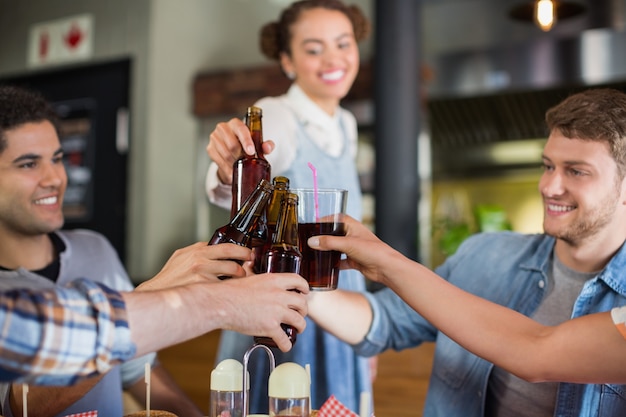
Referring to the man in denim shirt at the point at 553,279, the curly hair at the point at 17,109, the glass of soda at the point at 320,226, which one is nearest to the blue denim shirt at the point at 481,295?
the man in denim shirt at the point at 553,279

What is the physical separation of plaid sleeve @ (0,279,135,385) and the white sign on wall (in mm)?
3676

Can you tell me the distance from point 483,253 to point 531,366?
18.9 inches

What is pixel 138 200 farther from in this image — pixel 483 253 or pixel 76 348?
pixel 76 348

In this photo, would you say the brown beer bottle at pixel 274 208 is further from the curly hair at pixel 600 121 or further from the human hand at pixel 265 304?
the curly hair at pixel 600 121

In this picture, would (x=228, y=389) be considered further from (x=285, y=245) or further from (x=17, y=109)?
(x=17, y=109)

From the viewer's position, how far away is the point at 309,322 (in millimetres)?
1947

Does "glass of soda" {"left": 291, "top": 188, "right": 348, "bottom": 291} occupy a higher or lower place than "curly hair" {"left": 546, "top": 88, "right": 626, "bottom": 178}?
lower

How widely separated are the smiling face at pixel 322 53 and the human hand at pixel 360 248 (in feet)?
2.41

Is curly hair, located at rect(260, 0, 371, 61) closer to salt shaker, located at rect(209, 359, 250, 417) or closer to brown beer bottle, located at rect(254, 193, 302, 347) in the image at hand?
brown beer bottle, located at rect(254, 193, 302, 347)

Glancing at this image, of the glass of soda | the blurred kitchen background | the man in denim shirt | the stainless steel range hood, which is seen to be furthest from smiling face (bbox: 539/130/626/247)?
the blurred kitchen background

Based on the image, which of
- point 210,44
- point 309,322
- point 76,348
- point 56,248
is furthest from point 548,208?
point 210,44

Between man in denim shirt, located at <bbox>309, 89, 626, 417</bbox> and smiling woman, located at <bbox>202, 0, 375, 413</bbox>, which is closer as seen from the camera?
man in denim shirt, located at <bbox>309, 89, 626, 417</bbox>

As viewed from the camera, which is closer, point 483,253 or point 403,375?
point 483,253

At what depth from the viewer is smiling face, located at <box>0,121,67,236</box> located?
70.7 inches
